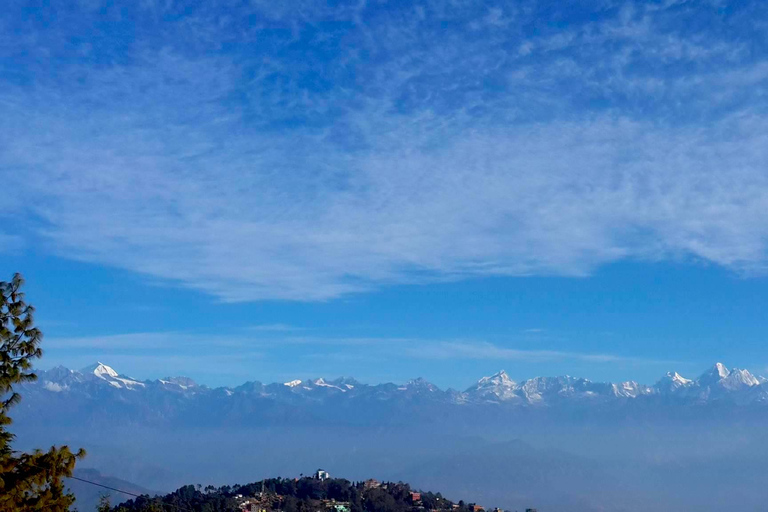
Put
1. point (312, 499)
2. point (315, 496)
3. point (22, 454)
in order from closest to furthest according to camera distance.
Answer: point (22, 454) → point (312, 499) → point (315, 496)

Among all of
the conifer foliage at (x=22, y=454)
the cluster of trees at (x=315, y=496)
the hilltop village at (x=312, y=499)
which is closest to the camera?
the conifer foliage at (x=22, y=454)

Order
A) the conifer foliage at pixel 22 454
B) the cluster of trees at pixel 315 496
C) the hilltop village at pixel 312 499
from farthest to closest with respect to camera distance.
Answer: the cluster of trees at pixel 315 496 < the hilltop village at pixel 312 499 < the conifer foliage at pixel 22 454

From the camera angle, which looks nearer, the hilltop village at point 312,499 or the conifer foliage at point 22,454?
the conifer foliage at point 22,454

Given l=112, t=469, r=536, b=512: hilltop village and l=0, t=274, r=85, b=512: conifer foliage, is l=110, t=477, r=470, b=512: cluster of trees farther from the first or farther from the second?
l=0, t=274, r=85, b=512: conifer foliage

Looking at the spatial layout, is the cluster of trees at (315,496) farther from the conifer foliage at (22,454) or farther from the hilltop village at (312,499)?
the conifer foliage at (22,454)

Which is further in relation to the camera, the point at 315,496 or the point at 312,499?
Result: the point at 315,496

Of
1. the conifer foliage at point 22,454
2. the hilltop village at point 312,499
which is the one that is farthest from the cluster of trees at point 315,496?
the conifer foliage at point 22,454

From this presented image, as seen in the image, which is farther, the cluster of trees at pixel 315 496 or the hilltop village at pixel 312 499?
the cluster of trees at pixel 315 496

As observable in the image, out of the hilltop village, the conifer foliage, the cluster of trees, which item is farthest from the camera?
the cluster of trees

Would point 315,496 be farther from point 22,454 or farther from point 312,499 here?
point 22,454

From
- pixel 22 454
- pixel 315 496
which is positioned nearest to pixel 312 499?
pixel 315 496

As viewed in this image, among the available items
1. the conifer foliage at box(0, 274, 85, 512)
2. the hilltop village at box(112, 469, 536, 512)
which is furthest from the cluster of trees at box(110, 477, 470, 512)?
the conifer foliage at box(0, 274, 85, 512)

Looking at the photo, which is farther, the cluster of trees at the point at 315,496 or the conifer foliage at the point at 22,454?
the cluster of trees at the point at 315,496

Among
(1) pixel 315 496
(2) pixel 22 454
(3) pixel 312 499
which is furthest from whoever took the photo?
(1) pixel 315 496
